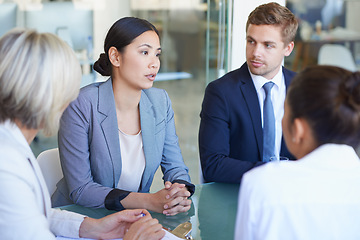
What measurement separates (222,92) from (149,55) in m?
0.44

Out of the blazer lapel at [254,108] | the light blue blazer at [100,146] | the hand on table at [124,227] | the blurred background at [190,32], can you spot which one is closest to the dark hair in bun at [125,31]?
the light blue blazer at [100,146]

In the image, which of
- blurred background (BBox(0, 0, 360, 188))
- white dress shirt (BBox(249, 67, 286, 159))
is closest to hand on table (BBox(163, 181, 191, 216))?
white dress shirt (BBox(249, 67, 286, 159))

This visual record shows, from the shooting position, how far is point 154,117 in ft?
7.36

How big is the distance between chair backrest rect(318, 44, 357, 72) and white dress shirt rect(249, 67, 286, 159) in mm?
4398

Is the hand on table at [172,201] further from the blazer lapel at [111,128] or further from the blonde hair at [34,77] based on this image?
the blonde hair at [34,77]

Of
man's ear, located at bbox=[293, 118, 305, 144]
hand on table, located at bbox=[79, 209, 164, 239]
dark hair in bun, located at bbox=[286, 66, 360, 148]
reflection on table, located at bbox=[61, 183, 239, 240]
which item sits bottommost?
reflection on table, located at bbox=[61, 183, 239, 240]

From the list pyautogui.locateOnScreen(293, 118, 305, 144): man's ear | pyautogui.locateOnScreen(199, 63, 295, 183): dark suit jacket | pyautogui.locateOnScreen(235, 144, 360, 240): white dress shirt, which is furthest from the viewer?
pyautogui.locateOnScreen(199, 63, 295, 183): dark suit jacket

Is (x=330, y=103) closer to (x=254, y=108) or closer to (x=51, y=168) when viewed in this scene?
(x=254, y=108)

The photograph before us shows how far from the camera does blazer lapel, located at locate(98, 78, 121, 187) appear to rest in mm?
2096

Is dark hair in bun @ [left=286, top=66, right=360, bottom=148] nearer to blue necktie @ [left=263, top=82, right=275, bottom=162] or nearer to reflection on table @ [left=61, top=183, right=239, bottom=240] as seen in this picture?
reflection on table @ [left=61, top=183, right=239, bottom=240]

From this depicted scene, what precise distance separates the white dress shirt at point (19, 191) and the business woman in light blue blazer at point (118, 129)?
0.58m

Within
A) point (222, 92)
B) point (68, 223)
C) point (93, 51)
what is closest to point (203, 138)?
point (222, 92)

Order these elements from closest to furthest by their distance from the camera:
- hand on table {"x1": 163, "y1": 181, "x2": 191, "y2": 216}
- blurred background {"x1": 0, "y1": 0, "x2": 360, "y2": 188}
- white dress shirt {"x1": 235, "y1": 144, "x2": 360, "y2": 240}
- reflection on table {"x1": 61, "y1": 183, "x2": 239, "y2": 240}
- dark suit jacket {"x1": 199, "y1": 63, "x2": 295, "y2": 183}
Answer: white dress shirt {"x1": 235, "y1": 144, "x2": 360, "y2": 240}
reflection on table {"x1": 61, "y1": 183, "x2": 239, "y2": 240}
hand on table {"x1": 163, "y1": 181, "x2": 191, "y2": 216}
dark suit jacket {"x1": 199, "y1": 63, "x2": 295, "y2": 183}
blurred background {"x1": 0, "y1": 0, "x2": 360, "y2": 188}

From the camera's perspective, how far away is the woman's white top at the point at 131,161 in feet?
7.08
